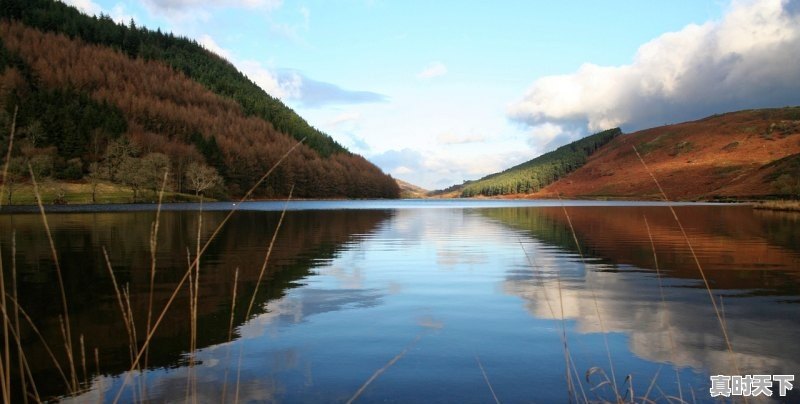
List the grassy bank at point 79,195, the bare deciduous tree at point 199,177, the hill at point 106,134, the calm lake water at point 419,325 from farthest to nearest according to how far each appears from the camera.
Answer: the bare deciduous tree at point 199,177, the hill at point 106,134, the grassy bank at point 79,195, the calm lake water at point 419,325

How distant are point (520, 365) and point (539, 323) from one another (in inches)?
141

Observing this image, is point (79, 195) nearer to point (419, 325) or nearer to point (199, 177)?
point (199, 177)

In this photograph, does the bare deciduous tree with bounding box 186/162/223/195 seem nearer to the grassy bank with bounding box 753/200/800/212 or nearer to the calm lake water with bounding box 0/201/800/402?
the grassy bank with bounding box 753/200/800/212

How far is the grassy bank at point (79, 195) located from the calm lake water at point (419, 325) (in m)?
86.2

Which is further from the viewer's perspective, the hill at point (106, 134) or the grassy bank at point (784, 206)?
the hill at point (106, 134)

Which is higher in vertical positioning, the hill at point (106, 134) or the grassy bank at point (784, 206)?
the hill at point (106, 134)

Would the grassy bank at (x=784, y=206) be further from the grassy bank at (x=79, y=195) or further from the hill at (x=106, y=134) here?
the grassy bank at (x=79, y=195)

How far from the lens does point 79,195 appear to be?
354ft

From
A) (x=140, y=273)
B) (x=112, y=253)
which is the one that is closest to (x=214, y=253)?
(x=112, y=253)

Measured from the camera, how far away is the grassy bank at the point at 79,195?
97.9 meters

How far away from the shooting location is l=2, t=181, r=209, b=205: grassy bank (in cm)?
9788

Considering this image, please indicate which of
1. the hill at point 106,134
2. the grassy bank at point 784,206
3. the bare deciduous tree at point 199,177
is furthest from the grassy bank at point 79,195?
the grassy bank at point 784,206

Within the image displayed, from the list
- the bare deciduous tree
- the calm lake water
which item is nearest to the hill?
the bare deciduous tree

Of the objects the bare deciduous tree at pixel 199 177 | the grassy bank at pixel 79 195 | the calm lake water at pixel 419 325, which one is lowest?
the calm lake water at pixel 419 325
